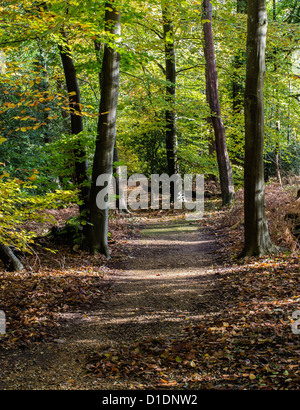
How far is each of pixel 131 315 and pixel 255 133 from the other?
453 cm

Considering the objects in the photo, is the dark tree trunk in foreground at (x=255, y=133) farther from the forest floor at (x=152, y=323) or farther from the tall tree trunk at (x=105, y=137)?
the tall tree trunk at (x=105, y=137)

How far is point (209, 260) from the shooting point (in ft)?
29.1

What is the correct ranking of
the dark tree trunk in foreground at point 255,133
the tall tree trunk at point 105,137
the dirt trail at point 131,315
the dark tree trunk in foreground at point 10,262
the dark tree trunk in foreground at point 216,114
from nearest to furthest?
the dirt trail at point 131,315, the dark tree trunk in foreground at point 255,133, the dark tree trunk in foreground at point 10,262, the tall tree trunk at point 105,137, the dark tree trunk in foreground at point 216,114

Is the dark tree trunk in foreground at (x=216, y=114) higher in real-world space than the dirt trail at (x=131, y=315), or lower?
higher

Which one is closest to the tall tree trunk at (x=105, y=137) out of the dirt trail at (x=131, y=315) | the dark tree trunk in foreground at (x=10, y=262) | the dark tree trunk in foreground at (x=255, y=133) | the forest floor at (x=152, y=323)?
the forest floor at (x=152, y=323)

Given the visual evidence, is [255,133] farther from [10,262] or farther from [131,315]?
[10,262]

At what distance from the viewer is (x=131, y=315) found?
5.83 metres

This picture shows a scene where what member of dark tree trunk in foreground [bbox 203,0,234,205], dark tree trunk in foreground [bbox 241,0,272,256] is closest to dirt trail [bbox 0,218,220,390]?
dark tree trunk in foreground [bbox 241,0,272,256]

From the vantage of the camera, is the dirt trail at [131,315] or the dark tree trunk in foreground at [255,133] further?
the dark tree trunk in foreground at [255,133]

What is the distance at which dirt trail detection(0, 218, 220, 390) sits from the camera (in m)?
4.08

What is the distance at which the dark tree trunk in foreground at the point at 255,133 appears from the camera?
720 cm

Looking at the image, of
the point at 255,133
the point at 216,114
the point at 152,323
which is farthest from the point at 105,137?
the point at 216,114

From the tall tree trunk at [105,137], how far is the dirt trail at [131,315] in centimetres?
84

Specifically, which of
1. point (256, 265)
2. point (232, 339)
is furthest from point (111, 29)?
point (232, 339)
